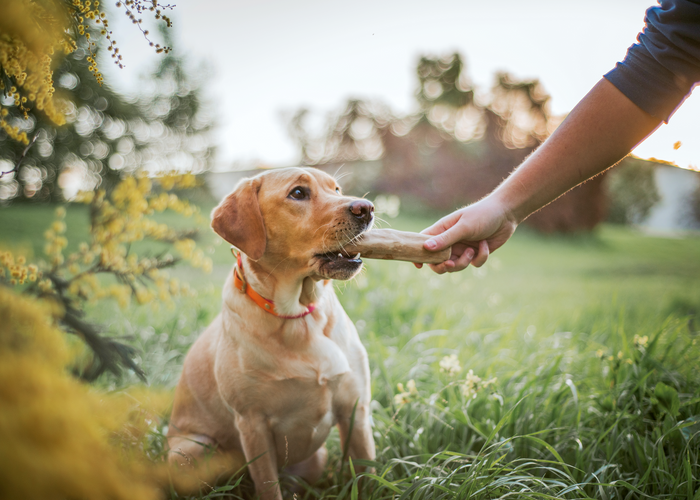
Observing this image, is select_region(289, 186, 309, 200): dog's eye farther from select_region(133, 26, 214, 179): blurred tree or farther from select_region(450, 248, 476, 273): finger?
select_region(133, 26, 214, 179): blurred tree

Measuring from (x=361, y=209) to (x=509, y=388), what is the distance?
1.65 m

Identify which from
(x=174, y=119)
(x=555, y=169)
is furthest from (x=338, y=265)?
(x=174, y=119)

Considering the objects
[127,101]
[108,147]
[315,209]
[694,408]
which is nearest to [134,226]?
[315,209]

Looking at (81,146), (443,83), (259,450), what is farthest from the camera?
(443,83)

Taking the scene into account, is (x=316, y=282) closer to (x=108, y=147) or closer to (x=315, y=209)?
(x=315, y=209)

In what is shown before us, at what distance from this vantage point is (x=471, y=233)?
6.59ft

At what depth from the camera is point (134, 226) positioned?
276cm

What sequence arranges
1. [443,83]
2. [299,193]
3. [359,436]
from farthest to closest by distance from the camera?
[443,83] → [299,193] → [359,436]

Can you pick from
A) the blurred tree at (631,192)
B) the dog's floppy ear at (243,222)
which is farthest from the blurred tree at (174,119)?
the blurred tree at (631,192)

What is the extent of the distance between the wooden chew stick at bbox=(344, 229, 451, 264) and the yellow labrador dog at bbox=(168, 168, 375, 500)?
0.05 metres

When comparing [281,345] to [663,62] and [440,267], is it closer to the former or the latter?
[440,267]

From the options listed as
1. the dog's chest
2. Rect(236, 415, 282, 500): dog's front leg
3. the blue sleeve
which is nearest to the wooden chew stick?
the dog's chest

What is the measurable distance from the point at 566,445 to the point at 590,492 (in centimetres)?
30

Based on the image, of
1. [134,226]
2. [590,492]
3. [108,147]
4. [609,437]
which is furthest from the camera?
[108,147]
